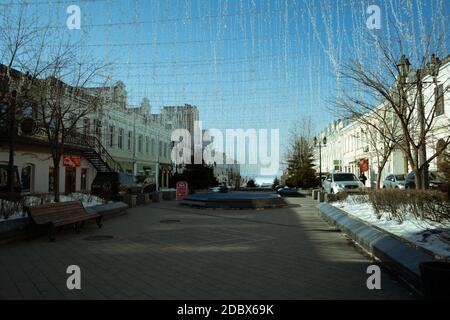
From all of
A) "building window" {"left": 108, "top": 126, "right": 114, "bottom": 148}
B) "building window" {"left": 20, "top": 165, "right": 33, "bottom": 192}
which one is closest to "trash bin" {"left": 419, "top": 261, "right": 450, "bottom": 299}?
"building window" {"left": 20, "top": 165, "right": 33, "bottom": 192}

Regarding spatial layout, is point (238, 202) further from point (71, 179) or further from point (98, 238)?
point (71, 179)

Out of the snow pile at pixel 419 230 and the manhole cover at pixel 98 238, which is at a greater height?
the snow pile at pixel 419 230

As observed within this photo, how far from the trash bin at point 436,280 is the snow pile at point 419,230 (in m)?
1.55

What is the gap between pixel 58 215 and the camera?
1017 centimetres

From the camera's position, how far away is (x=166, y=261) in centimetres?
713

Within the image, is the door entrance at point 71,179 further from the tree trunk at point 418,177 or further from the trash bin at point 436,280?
the trash bin at point 436,280

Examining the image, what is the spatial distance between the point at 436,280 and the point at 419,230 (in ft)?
12.3

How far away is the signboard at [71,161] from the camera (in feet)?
95.5

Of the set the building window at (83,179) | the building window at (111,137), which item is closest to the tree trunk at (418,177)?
the building window at (83,179)

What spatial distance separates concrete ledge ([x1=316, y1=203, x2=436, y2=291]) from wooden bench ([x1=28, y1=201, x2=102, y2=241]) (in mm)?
7167

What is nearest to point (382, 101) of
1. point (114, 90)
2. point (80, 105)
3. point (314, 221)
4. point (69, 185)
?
point (314, 221)

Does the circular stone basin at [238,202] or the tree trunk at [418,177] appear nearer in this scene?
the tree trunk at [418,177]
